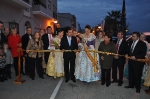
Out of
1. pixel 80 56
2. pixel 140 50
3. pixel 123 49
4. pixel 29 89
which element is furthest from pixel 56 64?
pixel 140 50

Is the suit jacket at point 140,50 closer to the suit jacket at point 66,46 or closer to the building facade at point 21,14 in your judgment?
the suit jacket at point 66,46

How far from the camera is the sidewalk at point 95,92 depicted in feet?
17.6

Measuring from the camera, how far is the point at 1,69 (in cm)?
691

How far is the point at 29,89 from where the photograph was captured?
5.96 metres

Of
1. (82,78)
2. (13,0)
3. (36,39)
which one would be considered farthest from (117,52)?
(13,0)

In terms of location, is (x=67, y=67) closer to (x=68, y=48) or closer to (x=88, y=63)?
(x=68, y=48)

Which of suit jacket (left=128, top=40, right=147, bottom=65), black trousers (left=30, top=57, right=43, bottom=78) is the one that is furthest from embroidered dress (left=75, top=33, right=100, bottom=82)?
black trousers (left=30, top=57, right=43, bottom=78)

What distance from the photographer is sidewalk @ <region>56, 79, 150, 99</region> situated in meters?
5.36

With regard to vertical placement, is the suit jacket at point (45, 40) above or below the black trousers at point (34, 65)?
above


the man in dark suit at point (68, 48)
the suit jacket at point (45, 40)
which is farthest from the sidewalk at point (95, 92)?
the suit jacket at point (45, 40)

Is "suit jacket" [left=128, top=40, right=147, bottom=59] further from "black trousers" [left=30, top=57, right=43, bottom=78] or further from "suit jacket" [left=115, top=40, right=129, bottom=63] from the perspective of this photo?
"black trousers" [left=30, top=57, right=43, bottom=78]

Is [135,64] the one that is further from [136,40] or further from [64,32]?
[64,32]

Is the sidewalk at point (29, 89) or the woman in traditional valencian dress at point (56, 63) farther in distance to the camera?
the woman in traditional valencian dress at point (56, 63)

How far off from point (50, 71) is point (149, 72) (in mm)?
3727
